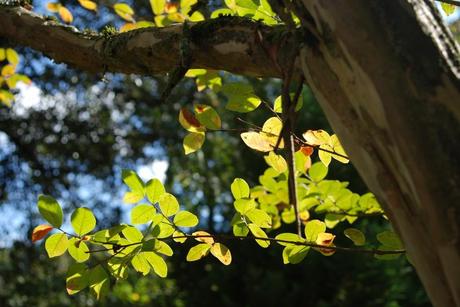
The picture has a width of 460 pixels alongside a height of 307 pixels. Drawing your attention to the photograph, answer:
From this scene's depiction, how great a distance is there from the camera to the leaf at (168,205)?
134 centimetres

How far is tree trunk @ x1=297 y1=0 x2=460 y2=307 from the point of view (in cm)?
77

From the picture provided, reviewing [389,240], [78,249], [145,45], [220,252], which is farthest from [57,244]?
[389,240]

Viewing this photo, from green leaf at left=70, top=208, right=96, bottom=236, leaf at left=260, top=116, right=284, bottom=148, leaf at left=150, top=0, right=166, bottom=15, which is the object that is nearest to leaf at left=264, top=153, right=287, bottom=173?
leaf at left=260, top=116, right=284, bottom=148

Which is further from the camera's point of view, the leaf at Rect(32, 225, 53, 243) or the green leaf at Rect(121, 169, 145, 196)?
the leaf at Rect(32, 225, 53, 243)

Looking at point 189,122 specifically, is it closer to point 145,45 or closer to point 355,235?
point 145,45

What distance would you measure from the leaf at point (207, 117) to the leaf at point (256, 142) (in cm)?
7

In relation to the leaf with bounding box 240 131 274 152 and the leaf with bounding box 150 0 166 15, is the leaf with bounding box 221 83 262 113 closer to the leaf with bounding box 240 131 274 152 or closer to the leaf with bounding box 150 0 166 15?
the leaf with bounding box 240 131 274 152

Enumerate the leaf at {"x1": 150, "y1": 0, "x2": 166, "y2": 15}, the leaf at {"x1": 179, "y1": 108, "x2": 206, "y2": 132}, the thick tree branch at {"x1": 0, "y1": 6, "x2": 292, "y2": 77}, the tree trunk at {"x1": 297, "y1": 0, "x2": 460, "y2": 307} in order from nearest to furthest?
the tree trunk at {"x1": 297, "y1": 0, "x2": 460, "y2": 307}
the thick tree branch at {"x1": 0, "y1": 6, "x2": 292, "y2": 77}
the leaf at {"x1": 179, "y1": 108, "x2": 206, "y2": 132}
the leaf at {"x1": 150, "y1": 0, "x2": 166, "y2": 15}

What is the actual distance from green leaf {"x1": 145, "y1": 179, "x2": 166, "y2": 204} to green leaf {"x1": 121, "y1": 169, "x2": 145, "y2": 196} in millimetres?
20

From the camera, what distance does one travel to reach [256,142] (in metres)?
1.36

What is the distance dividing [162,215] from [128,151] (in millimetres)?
5449

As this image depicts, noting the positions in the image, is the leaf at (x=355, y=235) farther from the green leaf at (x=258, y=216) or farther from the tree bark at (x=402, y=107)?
the tree bark at (x=402, y=107)

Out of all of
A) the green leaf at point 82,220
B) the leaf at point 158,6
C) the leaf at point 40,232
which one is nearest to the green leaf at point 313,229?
the green leaf at point 82,220

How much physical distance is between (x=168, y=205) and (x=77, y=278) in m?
0.25
